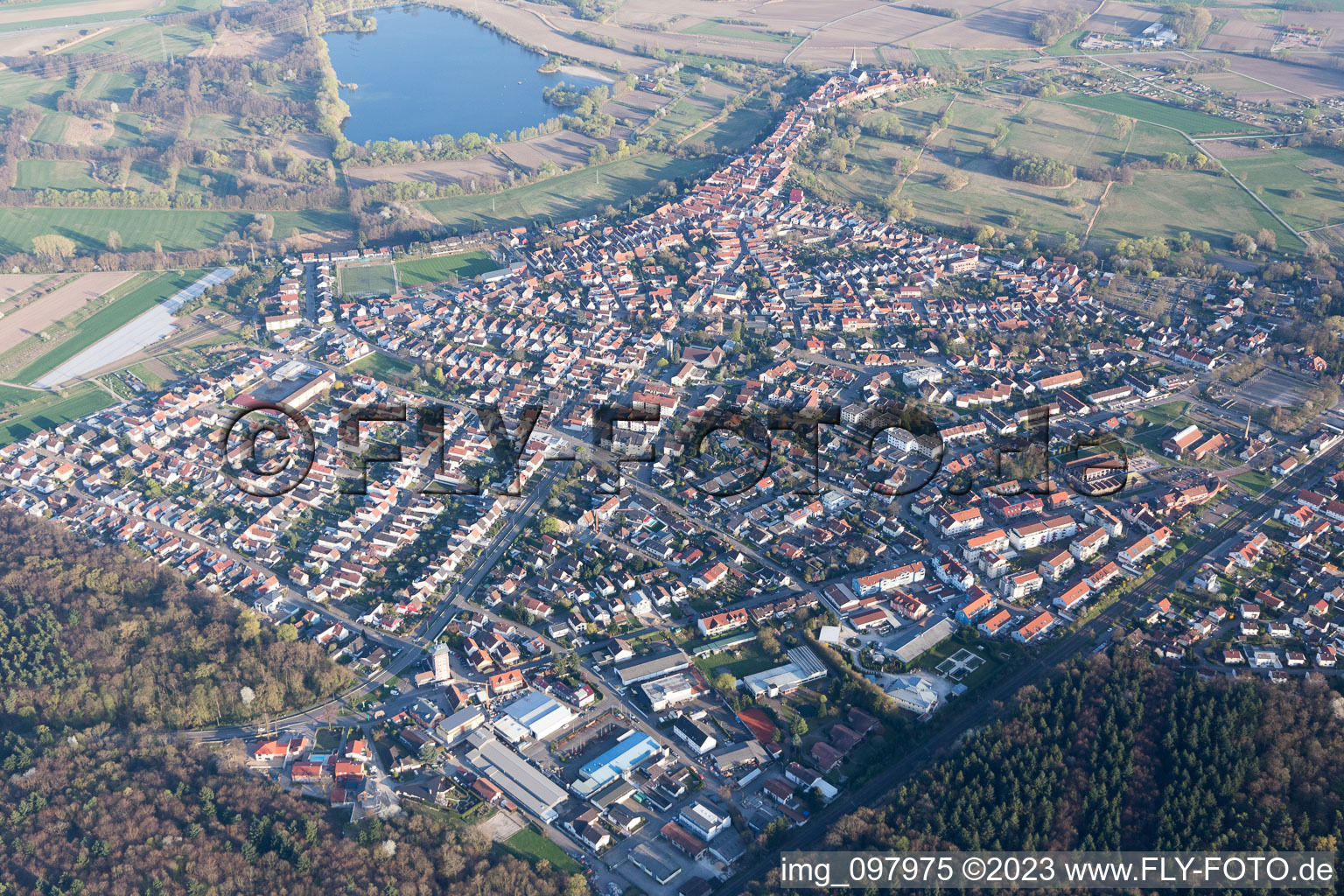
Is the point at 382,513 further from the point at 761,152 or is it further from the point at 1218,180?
the point at 1218,180

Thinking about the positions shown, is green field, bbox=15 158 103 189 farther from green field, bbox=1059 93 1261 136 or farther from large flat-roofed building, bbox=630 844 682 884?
green field, bbox=1059 93 1261 136

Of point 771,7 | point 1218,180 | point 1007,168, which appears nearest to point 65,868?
point 1007,168

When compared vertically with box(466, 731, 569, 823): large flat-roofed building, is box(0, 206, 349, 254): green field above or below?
above

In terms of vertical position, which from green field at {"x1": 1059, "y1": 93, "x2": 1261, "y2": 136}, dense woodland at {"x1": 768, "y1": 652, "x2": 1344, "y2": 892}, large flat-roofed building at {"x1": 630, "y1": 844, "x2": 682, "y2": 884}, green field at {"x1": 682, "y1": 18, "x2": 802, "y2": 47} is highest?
green field at {"x1": 682, "y1": 18, "x2": 802, "y2": 47}

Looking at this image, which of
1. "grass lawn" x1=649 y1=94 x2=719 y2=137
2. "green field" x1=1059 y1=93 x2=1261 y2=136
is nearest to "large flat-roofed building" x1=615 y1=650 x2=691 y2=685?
"grass lawn" x1=649 y1=94 x2=719 y2=137

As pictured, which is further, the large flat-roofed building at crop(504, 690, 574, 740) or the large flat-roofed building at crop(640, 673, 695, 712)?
the large flat-roofed building at crop(640, 673, 695, 712)

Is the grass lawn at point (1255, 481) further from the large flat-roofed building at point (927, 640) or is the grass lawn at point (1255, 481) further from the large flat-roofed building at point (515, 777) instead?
the large flat-roofed building at point (515, 777)

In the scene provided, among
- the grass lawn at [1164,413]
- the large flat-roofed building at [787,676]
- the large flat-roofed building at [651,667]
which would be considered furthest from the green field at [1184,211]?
the large flat-roofed building at [651,667]

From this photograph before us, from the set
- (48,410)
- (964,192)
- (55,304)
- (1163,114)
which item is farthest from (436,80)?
(1163,114)
